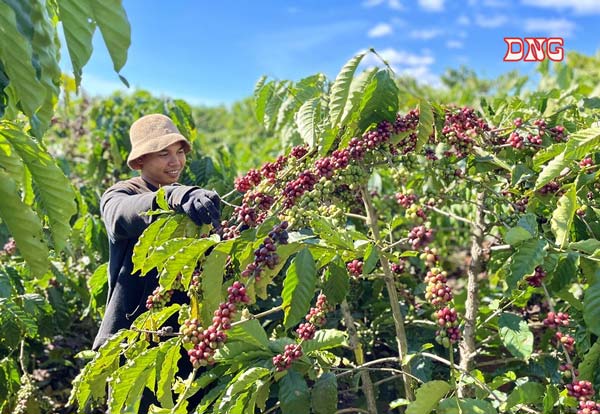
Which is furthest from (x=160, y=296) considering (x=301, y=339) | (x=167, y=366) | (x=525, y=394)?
(x=525, y=394)

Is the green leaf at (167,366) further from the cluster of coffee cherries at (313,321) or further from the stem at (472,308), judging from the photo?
the stem at (472,308)

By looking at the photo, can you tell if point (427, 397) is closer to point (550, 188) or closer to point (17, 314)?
point (550, 188)

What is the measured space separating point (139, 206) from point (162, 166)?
0.52 m

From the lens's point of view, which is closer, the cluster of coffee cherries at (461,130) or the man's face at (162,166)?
the cluster of coffee cherries at (461,130)

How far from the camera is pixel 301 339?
174 cm

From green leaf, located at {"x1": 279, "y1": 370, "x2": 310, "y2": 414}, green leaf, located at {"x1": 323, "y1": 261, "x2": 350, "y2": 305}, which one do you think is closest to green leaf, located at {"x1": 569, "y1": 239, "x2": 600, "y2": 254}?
green leaf, located at {"x1": 323, "y1": 261, "x2": 350, "y2": 305}

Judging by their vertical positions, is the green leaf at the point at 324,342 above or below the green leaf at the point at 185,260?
below

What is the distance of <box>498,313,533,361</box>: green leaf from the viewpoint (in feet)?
5.48

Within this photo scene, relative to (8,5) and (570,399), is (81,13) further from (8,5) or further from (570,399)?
(570,399)

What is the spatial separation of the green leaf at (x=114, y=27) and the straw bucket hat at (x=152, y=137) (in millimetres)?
1380

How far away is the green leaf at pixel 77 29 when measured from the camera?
1.00 meters

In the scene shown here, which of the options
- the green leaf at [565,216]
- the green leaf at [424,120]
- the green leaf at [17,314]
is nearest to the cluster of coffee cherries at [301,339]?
the green leaf at [424,120]

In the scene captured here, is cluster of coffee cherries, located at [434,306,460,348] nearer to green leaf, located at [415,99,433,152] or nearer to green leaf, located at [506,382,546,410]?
green leaf, located at [506,382,546,410]

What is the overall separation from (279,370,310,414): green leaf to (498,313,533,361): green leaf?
0.58 meters
